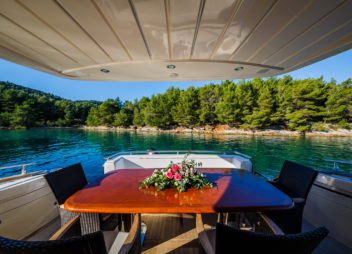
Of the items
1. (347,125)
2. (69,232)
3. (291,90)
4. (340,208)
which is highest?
(291,90)

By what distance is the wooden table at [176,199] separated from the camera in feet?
3.59

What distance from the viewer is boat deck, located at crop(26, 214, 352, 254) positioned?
5.08 feet

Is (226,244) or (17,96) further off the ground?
(17,96)

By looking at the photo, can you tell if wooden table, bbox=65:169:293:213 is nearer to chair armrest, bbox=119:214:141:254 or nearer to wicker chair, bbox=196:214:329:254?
chair armrest, bbox=119:214:141:254

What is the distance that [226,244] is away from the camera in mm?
650

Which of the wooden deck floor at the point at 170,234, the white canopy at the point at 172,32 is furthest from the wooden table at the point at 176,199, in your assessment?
the white canopy at the point at 172,32

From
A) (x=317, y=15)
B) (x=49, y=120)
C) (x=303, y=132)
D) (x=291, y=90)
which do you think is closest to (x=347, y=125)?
(x=303, y=132)

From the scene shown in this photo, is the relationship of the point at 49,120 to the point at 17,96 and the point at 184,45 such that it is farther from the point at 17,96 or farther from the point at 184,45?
the point at 184,45

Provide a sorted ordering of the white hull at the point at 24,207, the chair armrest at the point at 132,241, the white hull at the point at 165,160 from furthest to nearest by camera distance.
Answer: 1. the white hull at the point at 165,160
2. the white hull at the point at 24,207
3. the chair armrest at the point at 132,241

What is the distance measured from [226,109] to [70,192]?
2111 cm

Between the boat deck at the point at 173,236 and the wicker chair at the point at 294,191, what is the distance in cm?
58

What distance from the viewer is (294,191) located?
1559 mm

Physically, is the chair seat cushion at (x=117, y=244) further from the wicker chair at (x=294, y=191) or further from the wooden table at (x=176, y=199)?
the wicker chair at (x=294, y=191)

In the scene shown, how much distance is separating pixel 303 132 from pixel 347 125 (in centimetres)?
450
